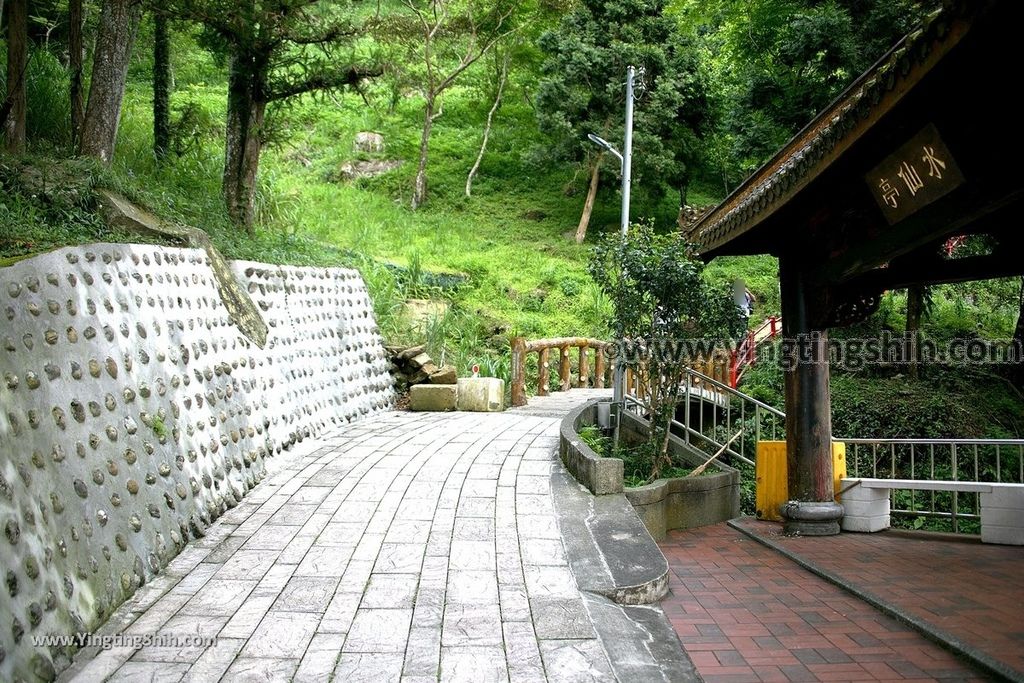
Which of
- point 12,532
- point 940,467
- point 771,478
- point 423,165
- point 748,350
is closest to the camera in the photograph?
point 12,532

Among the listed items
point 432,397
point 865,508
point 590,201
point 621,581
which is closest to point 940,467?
point 865,508

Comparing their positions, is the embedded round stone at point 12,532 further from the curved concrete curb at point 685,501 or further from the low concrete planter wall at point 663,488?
the curved concrete curb at point 685,501

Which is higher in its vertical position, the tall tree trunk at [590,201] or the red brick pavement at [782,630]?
the tall tree trunk at [590,201]

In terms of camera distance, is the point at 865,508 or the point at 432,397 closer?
the point at 865,508

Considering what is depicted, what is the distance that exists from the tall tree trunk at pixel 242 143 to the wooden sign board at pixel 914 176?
9139mm

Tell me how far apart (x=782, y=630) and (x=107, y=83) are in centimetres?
949

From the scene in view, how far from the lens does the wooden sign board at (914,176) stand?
4.77m

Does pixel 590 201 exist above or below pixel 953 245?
above

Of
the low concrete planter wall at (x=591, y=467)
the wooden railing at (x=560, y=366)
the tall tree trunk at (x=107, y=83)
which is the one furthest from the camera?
the wooden railing at (x=560, y=366)

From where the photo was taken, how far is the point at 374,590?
4773mm

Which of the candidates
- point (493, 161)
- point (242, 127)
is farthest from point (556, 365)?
point (493, 161)

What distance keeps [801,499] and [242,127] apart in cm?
951

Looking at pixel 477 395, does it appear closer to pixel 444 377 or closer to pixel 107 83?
pixel 444 377

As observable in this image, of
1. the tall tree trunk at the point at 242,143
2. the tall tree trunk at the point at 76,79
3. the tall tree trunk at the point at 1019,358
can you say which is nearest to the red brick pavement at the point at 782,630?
the tall tree trunk at the point at 242,143
